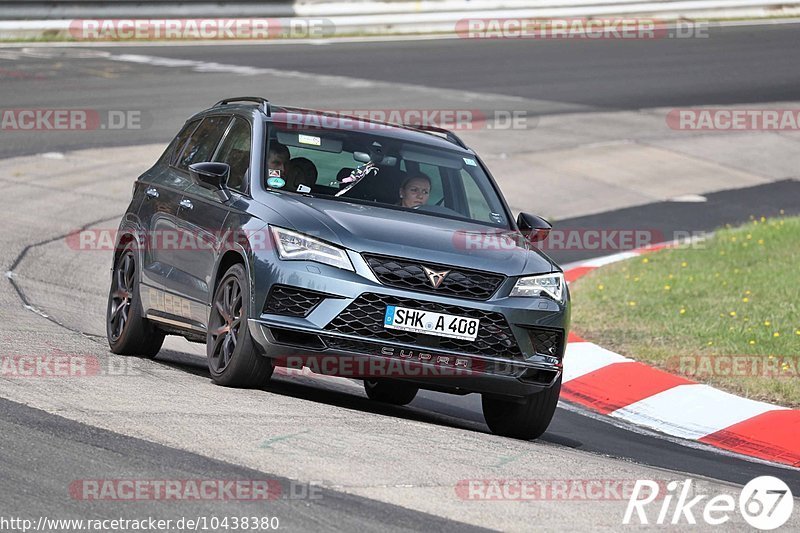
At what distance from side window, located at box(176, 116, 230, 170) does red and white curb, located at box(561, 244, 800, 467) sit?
125 inches

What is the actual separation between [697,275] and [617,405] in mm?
4262

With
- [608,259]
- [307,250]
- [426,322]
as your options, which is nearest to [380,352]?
[426,322]

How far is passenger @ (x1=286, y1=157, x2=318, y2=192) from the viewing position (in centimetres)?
884

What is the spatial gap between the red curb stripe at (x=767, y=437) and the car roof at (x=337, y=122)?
2.51m

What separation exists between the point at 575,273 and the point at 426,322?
25.2 ft

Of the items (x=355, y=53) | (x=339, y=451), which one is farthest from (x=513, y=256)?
(x=355, y=53)

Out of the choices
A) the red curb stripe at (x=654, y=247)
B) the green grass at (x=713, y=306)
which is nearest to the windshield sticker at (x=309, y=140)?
the green grass at (x=713, y=306)

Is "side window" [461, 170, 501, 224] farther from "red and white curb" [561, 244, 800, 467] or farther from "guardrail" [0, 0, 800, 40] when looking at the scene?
"guardrail" [0, 0, 800, 40]

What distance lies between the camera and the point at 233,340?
8273 mm

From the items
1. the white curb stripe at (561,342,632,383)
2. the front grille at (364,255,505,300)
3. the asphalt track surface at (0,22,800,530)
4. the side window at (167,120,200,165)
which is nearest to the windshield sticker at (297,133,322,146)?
the side window at (167,120,200,165)

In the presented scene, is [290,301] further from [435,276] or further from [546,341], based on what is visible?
[546,341]

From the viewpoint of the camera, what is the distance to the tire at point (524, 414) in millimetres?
8609

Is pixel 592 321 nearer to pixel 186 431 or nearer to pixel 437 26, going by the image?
pixel 186 431

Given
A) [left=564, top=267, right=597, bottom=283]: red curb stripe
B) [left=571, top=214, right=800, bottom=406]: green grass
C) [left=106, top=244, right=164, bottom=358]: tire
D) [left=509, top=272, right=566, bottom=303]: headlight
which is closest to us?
[left=509, top=272, right=566, bottom=303]: headlight
